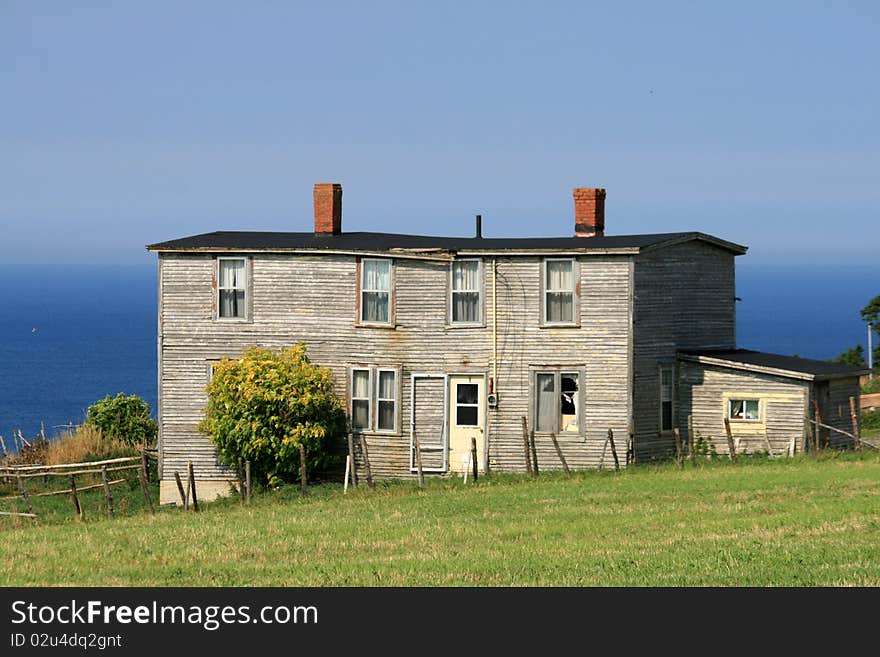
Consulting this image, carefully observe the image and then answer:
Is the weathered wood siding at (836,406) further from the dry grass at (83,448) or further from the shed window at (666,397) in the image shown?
the dry grass at (83,448)

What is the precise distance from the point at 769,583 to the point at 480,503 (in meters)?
13.0

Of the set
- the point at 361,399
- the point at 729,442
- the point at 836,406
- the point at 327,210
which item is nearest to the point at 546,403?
the point at 729,442

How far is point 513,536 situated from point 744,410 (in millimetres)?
16594

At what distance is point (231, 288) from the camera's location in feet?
148

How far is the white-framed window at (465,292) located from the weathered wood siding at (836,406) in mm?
8894

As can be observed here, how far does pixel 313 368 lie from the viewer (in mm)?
43906

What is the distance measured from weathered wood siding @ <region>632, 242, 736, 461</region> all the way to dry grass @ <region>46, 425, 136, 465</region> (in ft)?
59.2

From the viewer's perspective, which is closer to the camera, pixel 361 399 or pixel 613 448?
pixel 613 448

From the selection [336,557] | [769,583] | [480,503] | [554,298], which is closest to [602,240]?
[554,298]

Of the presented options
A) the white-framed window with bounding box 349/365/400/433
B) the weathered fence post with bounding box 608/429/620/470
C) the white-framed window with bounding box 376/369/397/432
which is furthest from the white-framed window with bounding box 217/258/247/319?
the weathered fence post with bounding box 608/429/620/470

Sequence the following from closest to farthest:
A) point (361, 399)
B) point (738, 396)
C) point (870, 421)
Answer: point (738, 396), point (361, 399), point (870, 421)

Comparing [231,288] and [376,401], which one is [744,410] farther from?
[231,288]

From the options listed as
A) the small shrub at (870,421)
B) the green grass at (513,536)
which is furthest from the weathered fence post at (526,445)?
the small shrub at (870,421)

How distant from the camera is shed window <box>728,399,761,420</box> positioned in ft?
139
